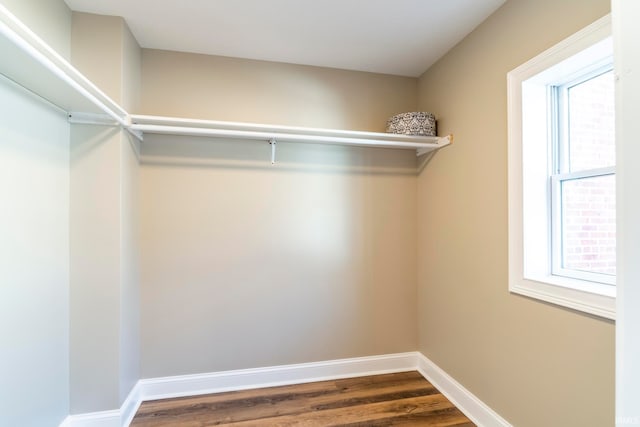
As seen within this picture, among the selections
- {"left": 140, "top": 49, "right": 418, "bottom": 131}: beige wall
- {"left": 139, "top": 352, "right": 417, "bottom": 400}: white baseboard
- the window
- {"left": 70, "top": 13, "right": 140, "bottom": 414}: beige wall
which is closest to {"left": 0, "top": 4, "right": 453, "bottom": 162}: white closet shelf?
{"left": 70, "top": 13, "right": 140, "bottom": 414}: beige wall

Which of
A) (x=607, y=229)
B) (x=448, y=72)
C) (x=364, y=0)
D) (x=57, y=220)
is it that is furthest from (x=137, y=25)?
(x=607, y=229)

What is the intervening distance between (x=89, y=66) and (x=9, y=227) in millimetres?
1000

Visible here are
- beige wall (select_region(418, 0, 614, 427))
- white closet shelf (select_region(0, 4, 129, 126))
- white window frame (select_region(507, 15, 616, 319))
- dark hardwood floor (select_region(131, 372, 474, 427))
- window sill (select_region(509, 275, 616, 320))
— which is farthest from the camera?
dark hardwood floor (select_region(131, 372, 474, 427))

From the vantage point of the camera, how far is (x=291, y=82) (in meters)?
2.29

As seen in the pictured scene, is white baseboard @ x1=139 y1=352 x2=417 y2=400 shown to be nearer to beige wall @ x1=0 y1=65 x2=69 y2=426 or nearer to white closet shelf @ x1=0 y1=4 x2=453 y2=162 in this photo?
beige wall @ x1=0 y1=65 x2=69 y2=426

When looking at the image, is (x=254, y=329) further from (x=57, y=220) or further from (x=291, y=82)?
(x=291, y=82)

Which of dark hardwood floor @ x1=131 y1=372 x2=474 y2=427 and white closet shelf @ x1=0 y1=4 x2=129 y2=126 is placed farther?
dark hardwood floor @ x1=131 y1=372 x2=474 y2=427

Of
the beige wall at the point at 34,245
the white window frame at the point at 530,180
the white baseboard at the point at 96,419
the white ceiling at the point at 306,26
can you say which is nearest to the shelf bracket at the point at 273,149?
the white ceiling at the point at 306,26

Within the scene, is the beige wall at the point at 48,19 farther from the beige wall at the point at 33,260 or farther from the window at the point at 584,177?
the window at the point at 584,177

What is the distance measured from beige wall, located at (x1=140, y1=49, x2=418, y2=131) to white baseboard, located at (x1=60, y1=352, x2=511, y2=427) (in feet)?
6.08

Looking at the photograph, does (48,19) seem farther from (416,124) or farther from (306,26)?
(416,124)

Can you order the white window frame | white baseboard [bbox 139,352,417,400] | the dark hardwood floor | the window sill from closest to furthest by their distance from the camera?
the window sill
the white window frame
the dark hardwood floor
white baseboard [bbox 139,352,417,400]

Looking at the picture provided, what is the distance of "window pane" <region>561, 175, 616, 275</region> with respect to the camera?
4.38ft

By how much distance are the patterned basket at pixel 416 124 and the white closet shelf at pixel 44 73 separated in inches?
70.0
